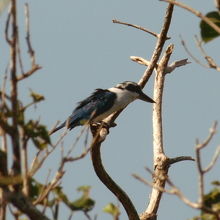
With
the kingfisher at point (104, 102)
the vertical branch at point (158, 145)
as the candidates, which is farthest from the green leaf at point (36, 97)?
the kingfisher at point (104, 102)

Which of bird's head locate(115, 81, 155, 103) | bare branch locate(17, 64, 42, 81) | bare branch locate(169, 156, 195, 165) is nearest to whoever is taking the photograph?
bare branch locate(17, 64, 42, 81)

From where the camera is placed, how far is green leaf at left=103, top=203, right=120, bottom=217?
149 inches

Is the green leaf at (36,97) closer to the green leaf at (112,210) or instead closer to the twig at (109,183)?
the green leaf at (112,210)

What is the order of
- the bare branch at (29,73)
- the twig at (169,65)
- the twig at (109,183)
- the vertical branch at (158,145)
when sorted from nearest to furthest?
the bare branch at (29,73) < the twig at (109,183) < the vertical branch at (158,145) < the twig at (169,65)

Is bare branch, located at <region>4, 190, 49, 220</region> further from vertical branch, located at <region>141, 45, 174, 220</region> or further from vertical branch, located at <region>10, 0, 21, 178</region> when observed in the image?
vertical branch, located at <region>141, 45, 174, 220</region>

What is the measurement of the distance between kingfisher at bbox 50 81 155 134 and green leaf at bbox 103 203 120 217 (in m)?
4.53

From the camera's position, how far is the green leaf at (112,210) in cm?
379

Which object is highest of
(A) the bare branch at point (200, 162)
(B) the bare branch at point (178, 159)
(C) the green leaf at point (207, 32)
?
(C) the green leaf at point (207, 32)

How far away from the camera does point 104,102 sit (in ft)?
29.7

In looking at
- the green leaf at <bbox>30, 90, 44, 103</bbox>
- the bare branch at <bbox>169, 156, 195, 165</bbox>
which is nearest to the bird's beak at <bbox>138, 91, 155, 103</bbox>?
the bare branch at <bbox>169, 156, 195, 165</bbox>

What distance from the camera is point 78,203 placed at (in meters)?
3.85

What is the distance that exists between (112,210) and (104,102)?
5248mm

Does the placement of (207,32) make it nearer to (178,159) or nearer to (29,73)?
(29,73)

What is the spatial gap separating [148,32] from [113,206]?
4008 mm
